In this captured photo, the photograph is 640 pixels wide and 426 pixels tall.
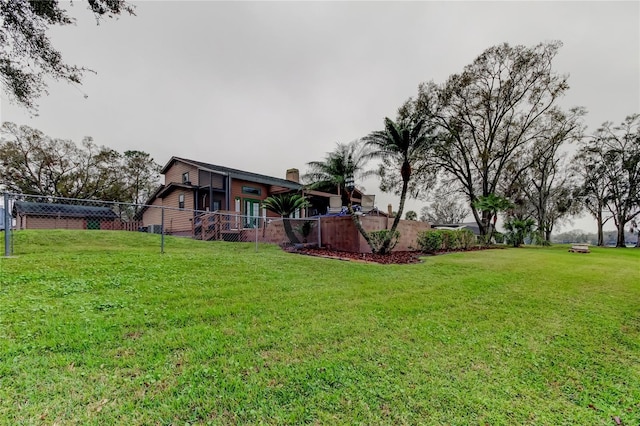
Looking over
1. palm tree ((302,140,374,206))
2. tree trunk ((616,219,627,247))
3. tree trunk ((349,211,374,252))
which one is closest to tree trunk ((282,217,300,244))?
palm tree ((302,140,374,206))

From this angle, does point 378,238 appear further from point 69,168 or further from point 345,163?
point 69,168

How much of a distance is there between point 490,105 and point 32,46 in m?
25.6

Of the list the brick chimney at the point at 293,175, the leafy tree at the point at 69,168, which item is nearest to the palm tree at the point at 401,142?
the brick chimney at the point at 293,175

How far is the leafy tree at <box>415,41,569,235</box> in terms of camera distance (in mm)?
19359

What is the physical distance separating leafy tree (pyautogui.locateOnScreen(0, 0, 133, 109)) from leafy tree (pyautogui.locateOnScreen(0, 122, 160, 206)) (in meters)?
21.4

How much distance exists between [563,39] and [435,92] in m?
7.88

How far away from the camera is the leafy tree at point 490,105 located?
63.5ft

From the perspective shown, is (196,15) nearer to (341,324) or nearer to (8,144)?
(341,324)

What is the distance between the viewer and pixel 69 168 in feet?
81.5

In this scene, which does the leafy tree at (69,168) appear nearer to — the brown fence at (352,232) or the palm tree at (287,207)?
the palm tree at (287,207)

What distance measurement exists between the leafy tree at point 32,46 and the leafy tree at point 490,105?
18.1 metres

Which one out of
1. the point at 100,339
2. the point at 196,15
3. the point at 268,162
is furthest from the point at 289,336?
the point at 268,162

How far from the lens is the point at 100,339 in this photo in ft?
9.66

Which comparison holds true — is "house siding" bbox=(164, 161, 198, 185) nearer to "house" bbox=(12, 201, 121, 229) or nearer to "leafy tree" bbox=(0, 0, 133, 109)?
"house" bbox=(12, 201, 121, 229)
